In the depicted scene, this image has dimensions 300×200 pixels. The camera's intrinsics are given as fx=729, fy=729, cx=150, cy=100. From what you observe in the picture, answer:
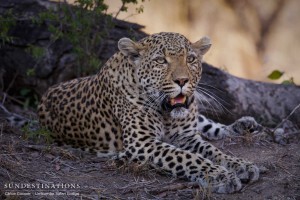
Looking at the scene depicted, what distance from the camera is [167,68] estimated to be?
985 cm

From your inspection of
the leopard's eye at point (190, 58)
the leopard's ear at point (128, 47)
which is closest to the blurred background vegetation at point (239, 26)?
the leopard's ear at point (128, 47)

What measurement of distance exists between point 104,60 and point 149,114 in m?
3.73

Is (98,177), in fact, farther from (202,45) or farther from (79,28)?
(79,28)

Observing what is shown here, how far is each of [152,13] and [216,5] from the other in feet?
7.20

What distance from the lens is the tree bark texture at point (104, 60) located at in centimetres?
1343

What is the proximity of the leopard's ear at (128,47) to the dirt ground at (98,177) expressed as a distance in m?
1.55

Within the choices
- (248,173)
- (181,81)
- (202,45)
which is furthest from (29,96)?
(248,173)

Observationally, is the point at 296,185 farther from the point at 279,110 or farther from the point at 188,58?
the point at 279,110

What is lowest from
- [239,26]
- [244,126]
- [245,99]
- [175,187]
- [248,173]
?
[175,187]

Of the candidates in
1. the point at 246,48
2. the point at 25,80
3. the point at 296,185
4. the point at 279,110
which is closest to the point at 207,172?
the point at 296,185

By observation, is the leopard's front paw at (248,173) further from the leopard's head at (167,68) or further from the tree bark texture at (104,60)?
the tree bark texture at (104,60)

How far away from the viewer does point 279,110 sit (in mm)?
13492

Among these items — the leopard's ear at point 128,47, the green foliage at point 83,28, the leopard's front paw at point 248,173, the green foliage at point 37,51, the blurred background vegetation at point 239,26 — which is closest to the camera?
the leopard's front paw at point 248,173

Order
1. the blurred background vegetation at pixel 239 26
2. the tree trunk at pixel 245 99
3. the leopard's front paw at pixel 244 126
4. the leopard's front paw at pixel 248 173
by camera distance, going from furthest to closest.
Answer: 1. the blurred background vegetation at pixel 239 26
2. the tree trunk at pixel 245 99
3. the leopard's front paw at pixel 244 126
4. the leopard's front paw at pixel 248 173
